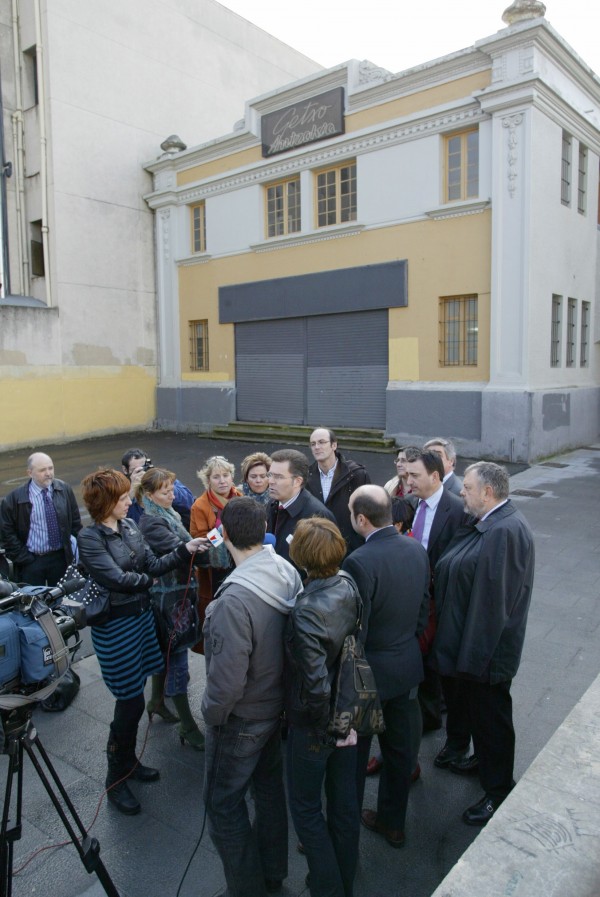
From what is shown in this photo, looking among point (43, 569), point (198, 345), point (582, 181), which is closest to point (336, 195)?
point (582, 181)

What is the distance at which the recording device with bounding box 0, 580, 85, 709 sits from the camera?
2.43 m

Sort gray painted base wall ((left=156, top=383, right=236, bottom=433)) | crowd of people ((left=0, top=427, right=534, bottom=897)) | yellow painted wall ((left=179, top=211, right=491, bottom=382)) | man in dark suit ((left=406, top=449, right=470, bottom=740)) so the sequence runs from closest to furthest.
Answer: crowd of people ((left=0, top=427, right=534, bottom=897)) < man in dark suit ((left=406, top=449, right=470, bottom=740)) < yellow painted wall ((left=179, top=211, right=491, bottom=382)) < gray painted base wall ((left=156, top=383, right=236, bottom=433))

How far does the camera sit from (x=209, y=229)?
1875cm

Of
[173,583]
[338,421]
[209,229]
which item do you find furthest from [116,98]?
[173,583]

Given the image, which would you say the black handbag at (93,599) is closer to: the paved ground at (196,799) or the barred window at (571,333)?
the paved ground at (196,799)

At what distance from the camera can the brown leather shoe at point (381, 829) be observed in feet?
10.2

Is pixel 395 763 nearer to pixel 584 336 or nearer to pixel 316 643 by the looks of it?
pixel 316 643

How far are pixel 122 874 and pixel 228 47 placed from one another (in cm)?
2510

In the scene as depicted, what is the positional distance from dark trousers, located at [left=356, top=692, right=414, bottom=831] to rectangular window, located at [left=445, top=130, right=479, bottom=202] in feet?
42.7

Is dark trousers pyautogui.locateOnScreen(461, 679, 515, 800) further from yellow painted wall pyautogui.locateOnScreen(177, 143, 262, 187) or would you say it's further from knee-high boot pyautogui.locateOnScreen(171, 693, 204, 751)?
yellow painted wall pyautogui.locateOnScreen(177, 143, 262, 187)

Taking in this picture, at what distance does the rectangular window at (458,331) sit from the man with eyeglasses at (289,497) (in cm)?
1086

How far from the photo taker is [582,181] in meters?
15.3

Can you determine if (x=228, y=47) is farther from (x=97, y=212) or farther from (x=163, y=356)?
(x=163, y=356)

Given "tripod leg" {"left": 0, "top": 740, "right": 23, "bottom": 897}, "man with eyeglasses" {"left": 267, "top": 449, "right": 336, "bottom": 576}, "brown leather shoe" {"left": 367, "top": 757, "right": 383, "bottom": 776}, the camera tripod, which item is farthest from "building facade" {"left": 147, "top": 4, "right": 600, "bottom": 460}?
"tripod leg" {"left": 0, "top": 740, "right": 23, "bottom": 897}
